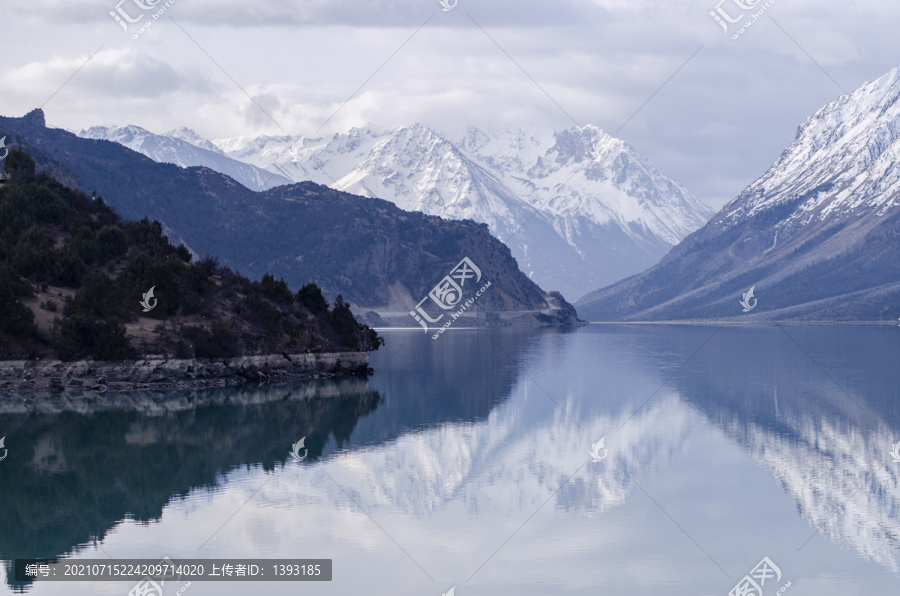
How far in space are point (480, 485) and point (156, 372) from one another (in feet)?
134

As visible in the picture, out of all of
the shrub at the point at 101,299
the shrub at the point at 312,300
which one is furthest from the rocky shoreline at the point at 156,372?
the shrub at the point at 312,300

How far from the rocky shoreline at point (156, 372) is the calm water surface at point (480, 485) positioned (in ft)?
10.2

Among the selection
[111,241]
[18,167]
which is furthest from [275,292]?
[18,167]

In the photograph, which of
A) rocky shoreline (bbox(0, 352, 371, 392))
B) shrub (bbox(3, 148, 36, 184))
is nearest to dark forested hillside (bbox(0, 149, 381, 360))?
shrub (bbox(3, 148, 36, 184))

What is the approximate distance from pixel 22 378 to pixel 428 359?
55.7m

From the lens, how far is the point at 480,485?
4597 centimetres

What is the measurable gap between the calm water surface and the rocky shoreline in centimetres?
311

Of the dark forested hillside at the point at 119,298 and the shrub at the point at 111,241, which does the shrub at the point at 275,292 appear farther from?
the shrub at the point at 111,241

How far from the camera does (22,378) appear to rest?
74062mm

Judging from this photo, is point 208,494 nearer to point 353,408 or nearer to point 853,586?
point 853,586

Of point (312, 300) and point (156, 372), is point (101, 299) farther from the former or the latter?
point (312, 300)

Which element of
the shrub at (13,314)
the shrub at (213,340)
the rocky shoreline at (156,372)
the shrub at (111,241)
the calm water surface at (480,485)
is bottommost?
the calm water surface at (480,485)

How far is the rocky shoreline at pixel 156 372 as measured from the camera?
74.4 meters

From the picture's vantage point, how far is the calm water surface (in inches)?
1318
